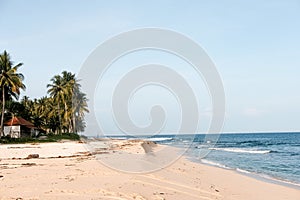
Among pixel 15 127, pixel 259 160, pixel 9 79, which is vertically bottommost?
pixel 259 160

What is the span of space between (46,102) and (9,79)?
29.3 meters

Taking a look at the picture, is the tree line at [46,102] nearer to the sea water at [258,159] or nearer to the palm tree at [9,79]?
the palm tree at [9,79]

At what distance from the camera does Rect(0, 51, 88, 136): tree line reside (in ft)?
133

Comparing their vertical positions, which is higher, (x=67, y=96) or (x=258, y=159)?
(x=67, y=96)

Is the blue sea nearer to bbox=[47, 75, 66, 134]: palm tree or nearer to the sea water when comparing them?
the sea water

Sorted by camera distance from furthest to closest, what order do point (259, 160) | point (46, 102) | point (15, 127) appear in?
point (46, 102) < point (15, 127) < point (259, 160)

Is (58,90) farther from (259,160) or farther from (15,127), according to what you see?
(259,160)

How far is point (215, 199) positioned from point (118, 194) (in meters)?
2.62

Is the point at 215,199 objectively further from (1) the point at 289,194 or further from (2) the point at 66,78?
(2) the point at 66,78

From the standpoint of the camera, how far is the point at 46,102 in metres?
68.9

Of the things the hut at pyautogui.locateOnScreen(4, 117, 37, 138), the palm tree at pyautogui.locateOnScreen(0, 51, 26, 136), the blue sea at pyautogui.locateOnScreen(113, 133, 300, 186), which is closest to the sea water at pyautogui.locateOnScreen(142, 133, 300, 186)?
the blue sea at pyautogui.locateOnScreen(113, 133, 300, 186)

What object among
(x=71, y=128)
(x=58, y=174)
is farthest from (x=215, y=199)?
(x=71, y=128)

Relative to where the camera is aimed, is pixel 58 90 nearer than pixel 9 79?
No

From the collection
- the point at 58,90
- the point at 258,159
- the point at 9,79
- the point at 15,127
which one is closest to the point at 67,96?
the point at 58,90
